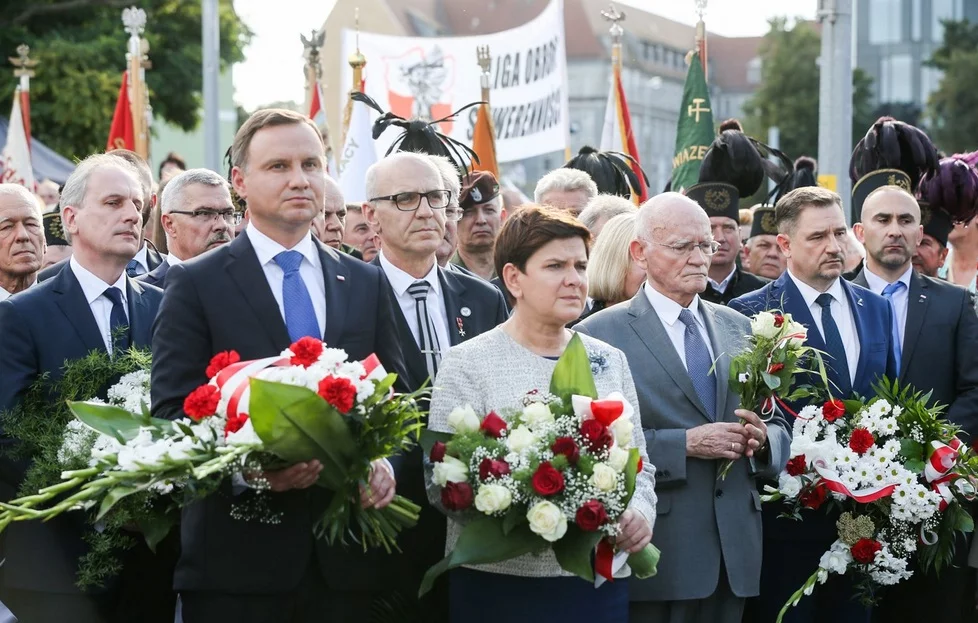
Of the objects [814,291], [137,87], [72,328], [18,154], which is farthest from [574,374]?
[18,154]

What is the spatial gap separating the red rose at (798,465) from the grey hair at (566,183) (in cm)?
269

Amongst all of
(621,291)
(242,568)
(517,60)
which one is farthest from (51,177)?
(242,568)

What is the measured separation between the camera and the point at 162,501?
469 cm

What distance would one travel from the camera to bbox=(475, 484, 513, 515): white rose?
4410 mm

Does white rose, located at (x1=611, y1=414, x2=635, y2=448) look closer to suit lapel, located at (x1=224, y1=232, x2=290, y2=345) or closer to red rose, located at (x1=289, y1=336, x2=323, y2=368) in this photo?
red rose, located at (x1=289, y1=336, x2=323, y2=368)

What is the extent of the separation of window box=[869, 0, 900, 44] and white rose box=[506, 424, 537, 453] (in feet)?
279

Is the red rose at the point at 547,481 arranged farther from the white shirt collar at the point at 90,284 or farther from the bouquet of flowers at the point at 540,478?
the white shirt collar at the point at 90,284

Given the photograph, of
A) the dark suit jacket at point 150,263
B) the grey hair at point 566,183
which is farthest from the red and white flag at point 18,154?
the grey hair at point 566,183

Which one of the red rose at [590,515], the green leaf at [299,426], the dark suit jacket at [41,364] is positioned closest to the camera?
the green leaf at [299,426]

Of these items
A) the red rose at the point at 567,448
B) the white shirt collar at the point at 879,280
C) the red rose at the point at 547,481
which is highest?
the white shirt collar at the point at 879,280

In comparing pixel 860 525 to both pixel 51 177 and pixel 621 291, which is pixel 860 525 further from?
pixel 51 177

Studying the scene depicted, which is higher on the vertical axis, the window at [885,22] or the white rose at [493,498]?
the window at [885,22]

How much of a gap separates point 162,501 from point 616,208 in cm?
344

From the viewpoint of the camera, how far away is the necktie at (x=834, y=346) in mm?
6453
